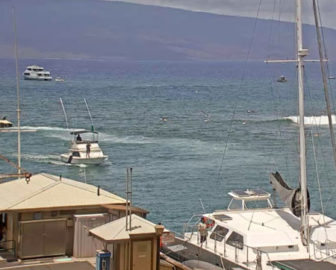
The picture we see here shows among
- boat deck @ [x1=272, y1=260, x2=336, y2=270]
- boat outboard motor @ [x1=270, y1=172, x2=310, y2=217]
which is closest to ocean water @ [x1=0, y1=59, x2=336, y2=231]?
boat outboard motor @ [x1=270, y1=172, x2=310, y2=217]

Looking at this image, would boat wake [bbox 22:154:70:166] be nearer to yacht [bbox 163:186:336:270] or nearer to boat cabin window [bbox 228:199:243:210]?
boat cabin window [bbox 228:199:243:210]

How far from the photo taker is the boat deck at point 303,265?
22547 millimetres

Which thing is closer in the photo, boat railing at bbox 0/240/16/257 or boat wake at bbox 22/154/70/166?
boat railing at bbox 0/240/16/257

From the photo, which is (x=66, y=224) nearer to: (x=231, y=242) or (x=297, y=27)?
(x=231, y=242)

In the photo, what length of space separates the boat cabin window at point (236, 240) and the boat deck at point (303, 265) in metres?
2.69

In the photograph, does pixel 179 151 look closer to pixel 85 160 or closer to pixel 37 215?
pixel 85 160

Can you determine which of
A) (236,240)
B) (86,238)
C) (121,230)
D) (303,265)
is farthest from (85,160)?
(121,230)

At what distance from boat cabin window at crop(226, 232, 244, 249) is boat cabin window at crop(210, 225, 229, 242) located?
353mm

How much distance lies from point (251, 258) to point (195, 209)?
22.6 meters

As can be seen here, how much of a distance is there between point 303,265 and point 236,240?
4.02m

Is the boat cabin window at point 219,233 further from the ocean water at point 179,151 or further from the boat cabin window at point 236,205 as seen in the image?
the ocean water at point 179,151

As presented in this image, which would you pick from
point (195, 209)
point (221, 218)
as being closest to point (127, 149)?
point (195, 209)

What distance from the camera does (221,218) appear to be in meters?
28.3

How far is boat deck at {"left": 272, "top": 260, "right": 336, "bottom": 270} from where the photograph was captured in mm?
22547
